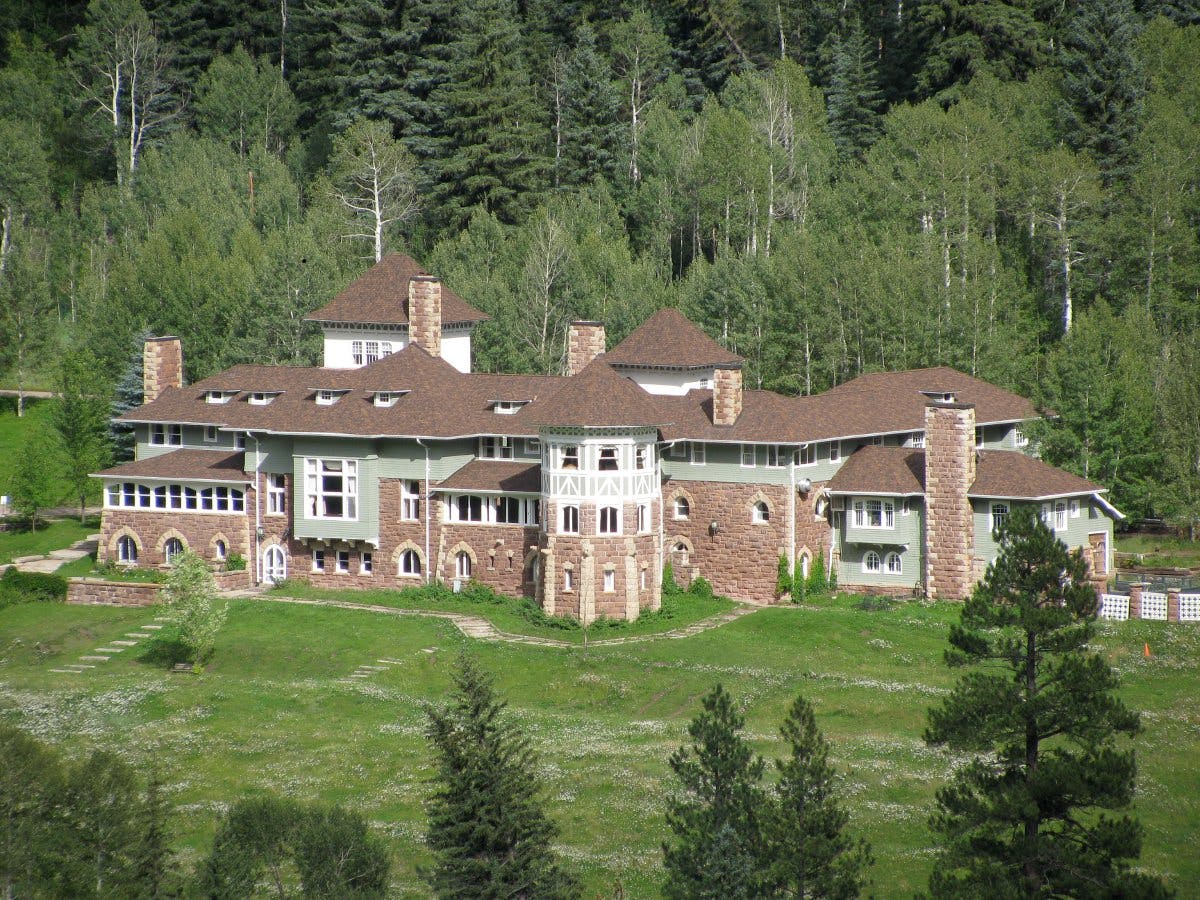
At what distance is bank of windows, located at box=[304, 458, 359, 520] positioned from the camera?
64.1 m

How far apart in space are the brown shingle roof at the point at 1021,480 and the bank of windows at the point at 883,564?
392cm

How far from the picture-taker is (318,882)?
32031 mm

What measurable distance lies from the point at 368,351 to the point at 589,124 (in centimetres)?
4040

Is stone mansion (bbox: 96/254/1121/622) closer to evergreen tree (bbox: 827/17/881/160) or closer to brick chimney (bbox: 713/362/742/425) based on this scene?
brick chimney (bbox: 713/362/742/425)

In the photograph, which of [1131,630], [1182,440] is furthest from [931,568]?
[1182,440]

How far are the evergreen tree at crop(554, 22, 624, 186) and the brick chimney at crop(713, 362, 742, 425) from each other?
4509cm

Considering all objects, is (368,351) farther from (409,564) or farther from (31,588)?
(31,588)

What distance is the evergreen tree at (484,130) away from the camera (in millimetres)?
101125

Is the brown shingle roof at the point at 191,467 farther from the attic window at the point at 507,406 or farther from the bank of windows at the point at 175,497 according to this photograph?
the attic window at the point at 507,406

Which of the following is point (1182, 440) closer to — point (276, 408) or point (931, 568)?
point (931, 568)

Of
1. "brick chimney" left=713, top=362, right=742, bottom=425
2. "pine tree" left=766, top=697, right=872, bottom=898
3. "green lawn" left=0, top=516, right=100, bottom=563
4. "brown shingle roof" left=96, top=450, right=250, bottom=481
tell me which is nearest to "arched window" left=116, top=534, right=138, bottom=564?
"brown shingle roof" left=96, top=450, right=250, bottom=481

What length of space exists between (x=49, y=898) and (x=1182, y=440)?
51.0 m

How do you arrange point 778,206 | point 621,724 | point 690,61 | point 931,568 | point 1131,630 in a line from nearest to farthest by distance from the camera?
point 621,724 → point 1131,630 → point 931,568 → point 778,206 → point 690,61

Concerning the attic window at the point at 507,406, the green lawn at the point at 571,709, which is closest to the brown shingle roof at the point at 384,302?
the attic window at the point at 507,406
